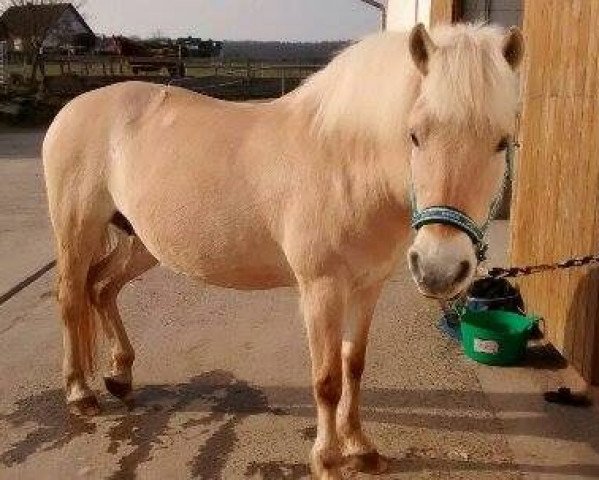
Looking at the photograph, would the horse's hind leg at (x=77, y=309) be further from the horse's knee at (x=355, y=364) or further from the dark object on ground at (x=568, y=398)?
the dark object on ground at (x=568, y=398)

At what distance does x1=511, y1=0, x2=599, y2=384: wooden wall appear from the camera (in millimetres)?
3463

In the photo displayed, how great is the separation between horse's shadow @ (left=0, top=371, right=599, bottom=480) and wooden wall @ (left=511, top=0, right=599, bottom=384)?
59 centimetres

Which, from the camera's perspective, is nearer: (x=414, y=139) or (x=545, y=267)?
(x=414, y=139)

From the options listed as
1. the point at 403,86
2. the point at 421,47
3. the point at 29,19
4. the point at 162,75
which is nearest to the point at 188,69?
the point at 162,75

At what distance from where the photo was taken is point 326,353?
2.66 m

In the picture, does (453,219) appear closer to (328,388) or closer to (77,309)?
(328,388)

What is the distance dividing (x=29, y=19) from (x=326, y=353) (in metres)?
27.9

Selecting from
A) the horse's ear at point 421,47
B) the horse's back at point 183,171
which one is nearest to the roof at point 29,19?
the horse's back at point 183,171

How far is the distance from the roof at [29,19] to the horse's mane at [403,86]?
27139mm

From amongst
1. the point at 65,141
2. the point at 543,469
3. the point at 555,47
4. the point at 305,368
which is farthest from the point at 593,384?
the point at 65,141

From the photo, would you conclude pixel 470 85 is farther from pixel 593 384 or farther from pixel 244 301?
pixel 244 301

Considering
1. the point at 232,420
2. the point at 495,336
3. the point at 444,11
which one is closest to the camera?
the point at 232,420

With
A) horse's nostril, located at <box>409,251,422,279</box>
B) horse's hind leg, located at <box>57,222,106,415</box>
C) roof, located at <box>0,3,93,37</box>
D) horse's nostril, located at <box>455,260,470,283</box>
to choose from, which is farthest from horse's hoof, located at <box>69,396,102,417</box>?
roof, located at <box>0,3,93,37</box>

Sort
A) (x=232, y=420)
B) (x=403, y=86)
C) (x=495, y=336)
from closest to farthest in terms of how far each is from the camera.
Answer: (x=403, y=86), (x=232, y=420), (x=495, y=336)
